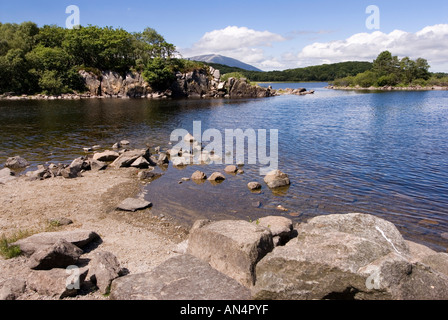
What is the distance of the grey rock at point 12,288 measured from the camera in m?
9.27

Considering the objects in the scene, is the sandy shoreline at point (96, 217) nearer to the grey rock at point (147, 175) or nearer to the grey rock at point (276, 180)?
the grey rock at point (147, 175)

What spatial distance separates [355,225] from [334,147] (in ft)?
88.4

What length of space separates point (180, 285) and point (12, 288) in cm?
570

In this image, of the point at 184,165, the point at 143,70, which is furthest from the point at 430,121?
the point at 143,70

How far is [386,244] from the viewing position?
986 centimetres

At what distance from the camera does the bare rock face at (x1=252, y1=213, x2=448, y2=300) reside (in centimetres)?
790

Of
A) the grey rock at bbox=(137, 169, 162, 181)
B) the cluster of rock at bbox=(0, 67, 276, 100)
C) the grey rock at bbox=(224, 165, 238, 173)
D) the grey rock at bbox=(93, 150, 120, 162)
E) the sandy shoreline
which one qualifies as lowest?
the sandy shoreline

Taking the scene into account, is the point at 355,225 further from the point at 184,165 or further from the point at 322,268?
the point at 184,165

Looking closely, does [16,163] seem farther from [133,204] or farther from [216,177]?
[216,177]

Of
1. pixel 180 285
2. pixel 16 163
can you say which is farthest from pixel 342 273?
pixel 16 163

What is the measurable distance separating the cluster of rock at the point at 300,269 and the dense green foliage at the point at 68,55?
119362mm

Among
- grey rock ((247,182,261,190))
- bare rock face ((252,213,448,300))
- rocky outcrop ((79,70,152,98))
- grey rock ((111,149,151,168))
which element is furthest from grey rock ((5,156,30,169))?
rocky outcrop ((79,70,152,98))

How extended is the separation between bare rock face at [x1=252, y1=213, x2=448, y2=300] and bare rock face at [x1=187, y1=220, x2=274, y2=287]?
0.59 metres

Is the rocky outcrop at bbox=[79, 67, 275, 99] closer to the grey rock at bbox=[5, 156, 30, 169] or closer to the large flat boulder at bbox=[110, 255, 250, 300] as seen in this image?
the grey rock at bbox=[5, 156, 30, 169]
